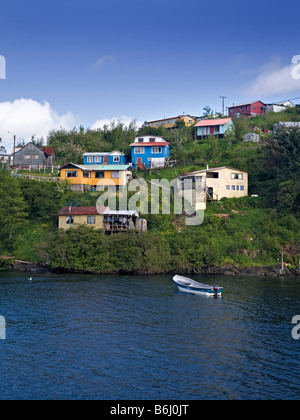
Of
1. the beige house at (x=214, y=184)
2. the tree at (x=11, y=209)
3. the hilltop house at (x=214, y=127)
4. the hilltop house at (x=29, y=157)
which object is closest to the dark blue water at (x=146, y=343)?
the tree at (x=11, y=209)

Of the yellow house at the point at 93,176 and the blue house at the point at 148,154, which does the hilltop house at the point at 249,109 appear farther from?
the yellow house at the point at 93,176

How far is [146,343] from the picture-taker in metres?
23.6

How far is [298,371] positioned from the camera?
20.0 metres

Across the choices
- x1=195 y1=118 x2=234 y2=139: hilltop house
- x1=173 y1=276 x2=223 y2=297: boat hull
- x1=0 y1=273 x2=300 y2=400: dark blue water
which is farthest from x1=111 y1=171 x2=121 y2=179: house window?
x1=195 y1=118 x2=234 y2=139: hilltop house

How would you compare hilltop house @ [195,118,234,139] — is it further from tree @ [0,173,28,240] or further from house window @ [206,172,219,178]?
tree @ [0,173,28,240]

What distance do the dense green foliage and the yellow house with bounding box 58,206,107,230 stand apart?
6.85 ft

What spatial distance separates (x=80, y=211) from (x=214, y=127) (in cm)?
4187

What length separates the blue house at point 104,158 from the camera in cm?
6831

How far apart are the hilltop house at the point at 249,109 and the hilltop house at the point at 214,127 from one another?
663 inches

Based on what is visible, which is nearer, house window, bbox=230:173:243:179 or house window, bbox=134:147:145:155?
house window, bbox=230:173:243:179

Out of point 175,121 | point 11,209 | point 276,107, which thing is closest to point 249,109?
point 276,107

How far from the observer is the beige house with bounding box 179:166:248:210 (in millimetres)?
56147
